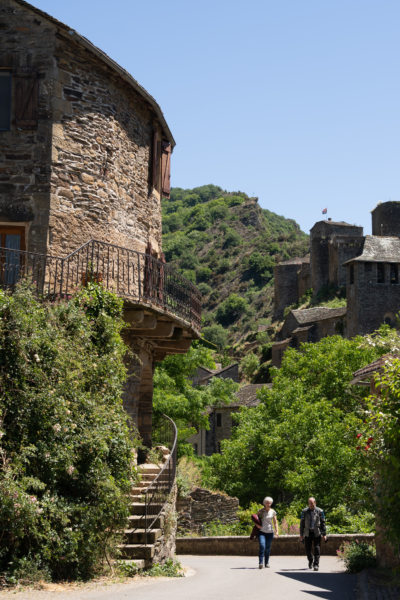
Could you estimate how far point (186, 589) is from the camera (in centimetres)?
1191

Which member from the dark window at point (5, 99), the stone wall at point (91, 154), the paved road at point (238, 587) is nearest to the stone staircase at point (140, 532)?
the paved road at point (238, 587)

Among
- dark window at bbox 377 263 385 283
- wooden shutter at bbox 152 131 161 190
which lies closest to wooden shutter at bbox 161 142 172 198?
wooden shutter at bbox 152 131 161 190

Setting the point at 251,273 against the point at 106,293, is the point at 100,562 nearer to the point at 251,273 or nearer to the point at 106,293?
the point at 106,293

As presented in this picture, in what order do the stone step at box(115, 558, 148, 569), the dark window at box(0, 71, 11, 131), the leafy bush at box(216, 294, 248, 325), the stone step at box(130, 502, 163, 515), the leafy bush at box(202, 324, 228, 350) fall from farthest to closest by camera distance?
the leafy bush at box(216, 294, 248, 325) → the leafy bush at box(202, 324, 228, 350) → the dark window at box(0, 71, 11, 131) → the stone step at box(130, 502, 163, 515) → the stone step at box(115, 558, 148, 569)

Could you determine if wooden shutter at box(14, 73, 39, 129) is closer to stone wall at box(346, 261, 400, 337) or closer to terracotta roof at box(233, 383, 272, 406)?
terracotta roof at box(233, 383, 272, 406)

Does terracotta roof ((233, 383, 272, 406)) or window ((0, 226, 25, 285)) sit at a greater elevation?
window ((0, 226, 25, 285))

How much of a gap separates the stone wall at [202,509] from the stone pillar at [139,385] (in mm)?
8015

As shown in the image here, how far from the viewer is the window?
586 inches

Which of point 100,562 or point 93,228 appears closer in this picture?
point 100,562

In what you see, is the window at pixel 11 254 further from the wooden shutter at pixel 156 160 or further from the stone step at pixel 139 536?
the stone step at pixel 139 536

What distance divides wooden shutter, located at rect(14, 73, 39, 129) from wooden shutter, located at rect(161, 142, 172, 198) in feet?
15.9

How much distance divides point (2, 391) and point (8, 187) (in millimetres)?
5586

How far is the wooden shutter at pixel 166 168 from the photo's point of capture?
20.3 meters

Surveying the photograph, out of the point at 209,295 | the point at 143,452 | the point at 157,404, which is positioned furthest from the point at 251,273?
the point at 143,452
